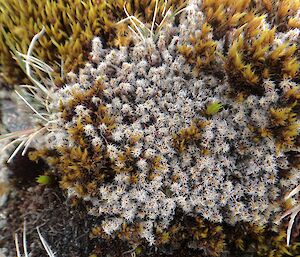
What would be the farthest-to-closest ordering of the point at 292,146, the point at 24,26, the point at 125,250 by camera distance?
the point at 24,26 < the point at 125,250 < the point at 292,146

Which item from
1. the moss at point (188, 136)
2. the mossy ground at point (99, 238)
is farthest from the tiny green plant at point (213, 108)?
the mossy ground at point (99, 238)

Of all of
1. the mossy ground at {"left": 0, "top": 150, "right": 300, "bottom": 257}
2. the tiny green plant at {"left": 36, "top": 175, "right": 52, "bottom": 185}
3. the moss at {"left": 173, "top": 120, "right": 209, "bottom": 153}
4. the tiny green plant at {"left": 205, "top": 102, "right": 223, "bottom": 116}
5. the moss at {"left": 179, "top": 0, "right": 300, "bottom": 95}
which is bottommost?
the mossy ground at {"left": 0, "top": 150, "right": 300, "bottom": 257}

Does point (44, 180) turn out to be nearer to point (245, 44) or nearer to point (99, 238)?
point (99, 238)

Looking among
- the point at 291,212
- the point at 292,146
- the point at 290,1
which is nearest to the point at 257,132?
the point at 292,146

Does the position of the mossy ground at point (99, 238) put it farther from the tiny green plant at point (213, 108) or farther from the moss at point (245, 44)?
the moss at point (245, 44)

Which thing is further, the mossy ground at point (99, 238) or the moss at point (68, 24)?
the moss at point (68, 24)

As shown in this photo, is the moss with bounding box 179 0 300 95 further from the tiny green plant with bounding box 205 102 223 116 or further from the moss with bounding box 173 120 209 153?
the moss with bounding box 173 120 209 153

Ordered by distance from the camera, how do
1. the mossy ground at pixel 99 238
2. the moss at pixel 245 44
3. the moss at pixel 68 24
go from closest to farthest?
1. the moss at pixel 245 44
2. the mossy ground at pixel 99 238
3. the moss at pixel 68 24

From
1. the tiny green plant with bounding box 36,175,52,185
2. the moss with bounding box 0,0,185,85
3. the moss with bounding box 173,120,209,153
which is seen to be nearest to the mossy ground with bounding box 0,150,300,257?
the tiny green plant with bounding box 36,175,52,185

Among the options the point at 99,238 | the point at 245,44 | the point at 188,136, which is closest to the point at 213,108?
the point at 188,136

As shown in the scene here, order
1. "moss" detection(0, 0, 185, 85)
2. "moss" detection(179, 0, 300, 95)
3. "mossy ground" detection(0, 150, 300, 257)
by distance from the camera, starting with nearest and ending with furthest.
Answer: "moss" detection(179, 0, 300, 95) → "mossy ground" detection(0, 150, 300, 257) → "moss" detection(0, 0, 185, 85)

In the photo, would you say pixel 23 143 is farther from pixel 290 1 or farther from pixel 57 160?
pixel 290 1
